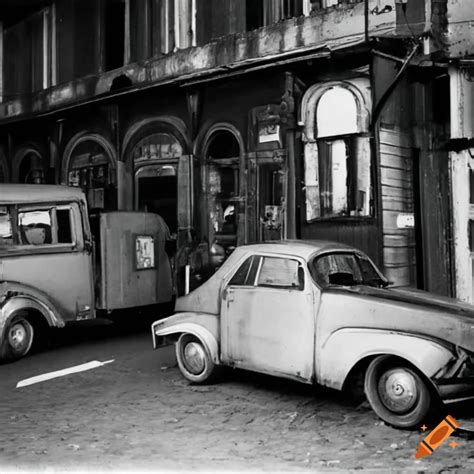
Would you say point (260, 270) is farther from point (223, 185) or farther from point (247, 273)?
point (223, 185)

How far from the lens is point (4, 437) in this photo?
5.31 meters

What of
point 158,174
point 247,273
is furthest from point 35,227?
point 158,174

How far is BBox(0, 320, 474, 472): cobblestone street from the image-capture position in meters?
4.69

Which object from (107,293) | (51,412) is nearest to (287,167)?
(107,293)

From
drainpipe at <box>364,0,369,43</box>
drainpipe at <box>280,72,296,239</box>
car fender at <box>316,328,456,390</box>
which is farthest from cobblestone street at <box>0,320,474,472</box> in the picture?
drainpipe at <box>364,0,369,43</box>

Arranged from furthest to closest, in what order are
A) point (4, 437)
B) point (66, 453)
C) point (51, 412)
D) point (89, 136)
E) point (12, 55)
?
point (12, 55) → point (89, 136) → point (51, 412) → point (4, 437) → point (66, 453)

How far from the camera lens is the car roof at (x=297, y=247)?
20.7ft

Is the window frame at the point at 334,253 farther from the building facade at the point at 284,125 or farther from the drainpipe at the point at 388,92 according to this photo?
the drainpipe at the point at 388,92

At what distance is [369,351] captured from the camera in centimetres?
542

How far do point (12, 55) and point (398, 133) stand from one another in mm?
12368

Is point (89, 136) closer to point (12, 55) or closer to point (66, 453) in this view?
point (12, 55)

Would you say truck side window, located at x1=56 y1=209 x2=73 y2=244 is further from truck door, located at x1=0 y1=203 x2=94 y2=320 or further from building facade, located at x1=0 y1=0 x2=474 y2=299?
building facade, located at x1=0 y1=0 x2=474 y2=299

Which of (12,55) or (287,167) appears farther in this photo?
(12,55)

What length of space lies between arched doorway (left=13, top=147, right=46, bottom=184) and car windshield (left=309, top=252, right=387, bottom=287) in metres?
11.7
